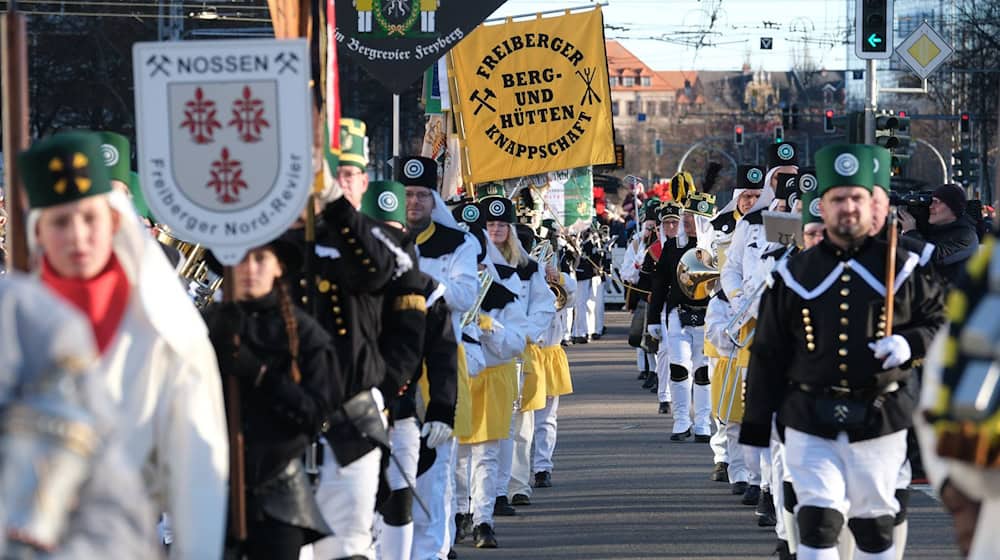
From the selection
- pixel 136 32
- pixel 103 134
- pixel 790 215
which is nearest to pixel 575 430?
pixel 790 215

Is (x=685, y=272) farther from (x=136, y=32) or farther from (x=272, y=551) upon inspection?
(x=136, y=32)

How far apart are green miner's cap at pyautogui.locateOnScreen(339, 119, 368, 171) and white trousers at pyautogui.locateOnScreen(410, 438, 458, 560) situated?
223cm

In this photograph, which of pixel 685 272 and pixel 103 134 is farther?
pixel 685 272

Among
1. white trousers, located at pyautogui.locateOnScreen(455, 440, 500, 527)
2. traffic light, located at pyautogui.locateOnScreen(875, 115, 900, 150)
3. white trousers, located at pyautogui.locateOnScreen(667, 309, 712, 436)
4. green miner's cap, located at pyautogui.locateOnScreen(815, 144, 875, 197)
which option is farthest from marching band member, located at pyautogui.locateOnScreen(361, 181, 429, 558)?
traffic light, located at pyautogui.locateOnScreen(875, 115, 900, 150)

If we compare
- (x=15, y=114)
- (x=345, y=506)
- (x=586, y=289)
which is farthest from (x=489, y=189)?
(x=586, y=289)

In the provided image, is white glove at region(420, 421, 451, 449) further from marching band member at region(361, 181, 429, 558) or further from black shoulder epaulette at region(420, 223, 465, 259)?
black shoulder epaulette at region(420, 223, 465, 259)

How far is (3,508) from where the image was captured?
154 inches

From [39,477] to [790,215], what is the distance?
25.3 ft

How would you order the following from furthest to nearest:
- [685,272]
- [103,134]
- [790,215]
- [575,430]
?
1. [575,430]
2. [685,272]
3. [790,215]
4. [103,134]

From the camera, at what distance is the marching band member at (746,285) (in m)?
13.0

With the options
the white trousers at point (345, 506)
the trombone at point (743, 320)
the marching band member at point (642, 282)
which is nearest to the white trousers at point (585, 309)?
the marching band member at point (642, 282)

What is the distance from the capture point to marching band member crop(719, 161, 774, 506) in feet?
42.8

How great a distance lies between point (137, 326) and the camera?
5352mm

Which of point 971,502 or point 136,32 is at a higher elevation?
point 136,32
